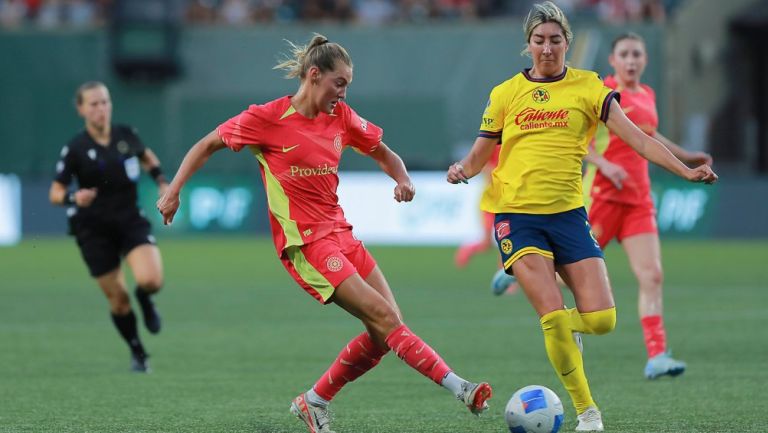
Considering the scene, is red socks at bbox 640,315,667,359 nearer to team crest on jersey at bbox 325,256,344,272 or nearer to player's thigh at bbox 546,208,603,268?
player's thigh at bbox 546,208,603,268

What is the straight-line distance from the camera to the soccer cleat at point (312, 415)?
7.35m

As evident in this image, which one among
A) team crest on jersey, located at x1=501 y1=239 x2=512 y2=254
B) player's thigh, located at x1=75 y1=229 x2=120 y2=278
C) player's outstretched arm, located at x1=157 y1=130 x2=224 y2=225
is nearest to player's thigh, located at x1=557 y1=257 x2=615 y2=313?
team crest on jersey, located at x1=501 y1=239 x2=512 y2=254

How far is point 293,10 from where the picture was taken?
2975 cm

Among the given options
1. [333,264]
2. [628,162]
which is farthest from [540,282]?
[628,162]

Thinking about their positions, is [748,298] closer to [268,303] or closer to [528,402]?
[268,303]

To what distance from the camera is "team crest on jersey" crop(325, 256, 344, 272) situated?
7117 millimetres

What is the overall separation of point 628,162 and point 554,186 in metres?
2.78

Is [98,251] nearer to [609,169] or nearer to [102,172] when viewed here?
[102,172]

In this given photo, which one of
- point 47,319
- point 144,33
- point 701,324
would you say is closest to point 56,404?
Result: point 47,319

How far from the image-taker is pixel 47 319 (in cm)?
1395

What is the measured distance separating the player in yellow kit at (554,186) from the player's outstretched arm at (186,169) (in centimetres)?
125

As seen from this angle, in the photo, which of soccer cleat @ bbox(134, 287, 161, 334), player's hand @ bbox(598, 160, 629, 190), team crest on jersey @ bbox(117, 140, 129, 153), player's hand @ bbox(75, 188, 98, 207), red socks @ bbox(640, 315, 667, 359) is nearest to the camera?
player's hand @ bbox(598, 160, 629, 190)

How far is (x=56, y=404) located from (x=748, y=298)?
9.06 m

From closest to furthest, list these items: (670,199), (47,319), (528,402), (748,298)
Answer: (528,402), (47,319), (748,298), (670,199)
